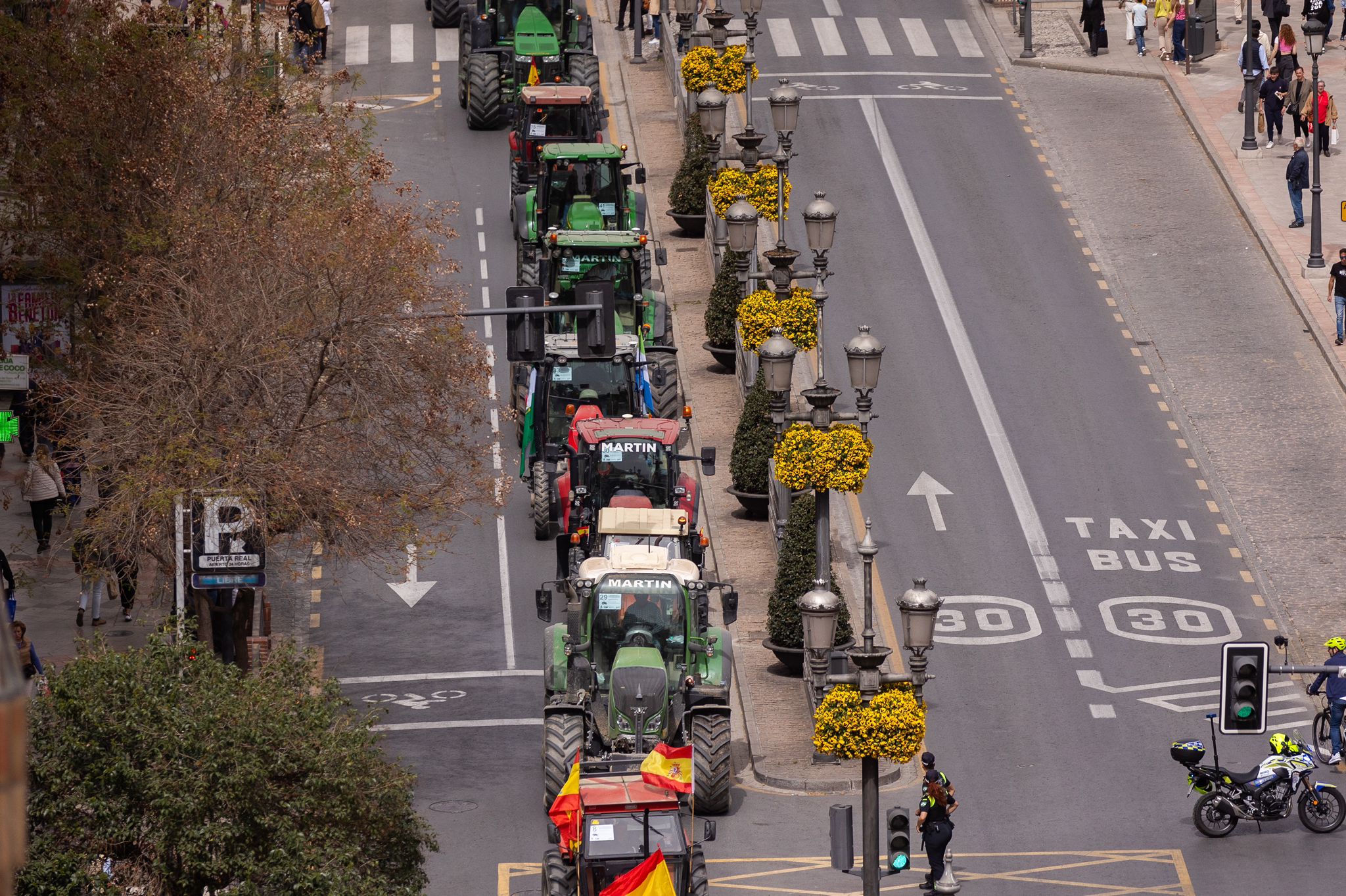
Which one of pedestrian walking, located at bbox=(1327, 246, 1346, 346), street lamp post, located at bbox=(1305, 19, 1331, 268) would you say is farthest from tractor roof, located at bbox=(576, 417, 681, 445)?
street lamp post, located at bbox=(1305, 19, 1331, 268)

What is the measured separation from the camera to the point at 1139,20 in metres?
56.2

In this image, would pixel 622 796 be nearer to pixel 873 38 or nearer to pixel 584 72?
pixel 584 72

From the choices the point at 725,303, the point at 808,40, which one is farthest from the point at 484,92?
the point at 725,303

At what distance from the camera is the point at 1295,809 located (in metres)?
28.1

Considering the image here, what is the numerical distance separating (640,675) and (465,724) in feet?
17.9

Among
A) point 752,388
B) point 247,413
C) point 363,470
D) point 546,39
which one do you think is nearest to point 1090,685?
point 752,388

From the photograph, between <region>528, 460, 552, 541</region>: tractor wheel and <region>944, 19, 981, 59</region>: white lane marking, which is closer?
<region>528, 460, 552, 541</region>: tractor wheel

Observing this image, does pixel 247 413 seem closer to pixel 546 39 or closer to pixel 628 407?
pixel 628 407

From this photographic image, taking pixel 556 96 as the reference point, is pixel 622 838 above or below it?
below

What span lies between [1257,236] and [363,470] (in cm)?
2321

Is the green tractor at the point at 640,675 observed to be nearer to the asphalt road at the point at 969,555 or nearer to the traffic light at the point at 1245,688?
the asphalt road at the point at 969,555

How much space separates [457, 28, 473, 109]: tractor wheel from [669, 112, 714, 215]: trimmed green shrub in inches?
256

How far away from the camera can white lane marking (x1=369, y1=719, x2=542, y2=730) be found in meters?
30.2

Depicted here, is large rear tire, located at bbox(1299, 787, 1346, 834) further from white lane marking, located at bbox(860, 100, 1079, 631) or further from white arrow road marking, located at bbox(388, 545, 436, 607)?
white arrow road marking, located at bbox(388, 545, 436, 607)
